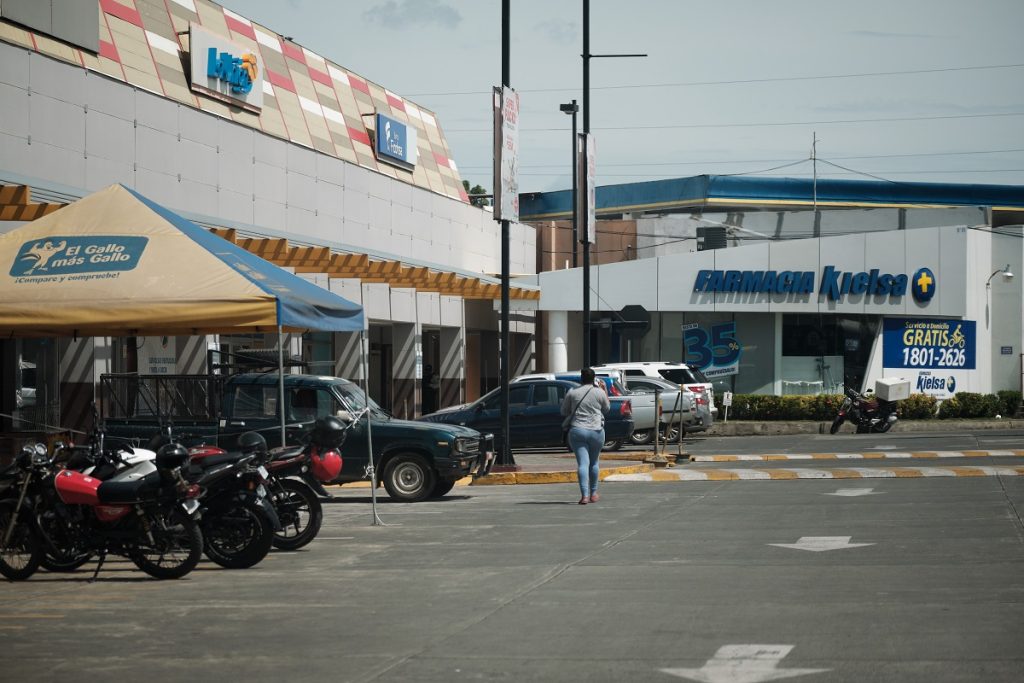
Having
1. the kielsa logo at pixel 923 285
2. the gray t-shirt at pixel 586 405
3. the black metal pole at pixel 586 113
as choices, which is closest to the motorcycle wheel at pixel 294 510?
the gray t-shirt at pixel 586 405

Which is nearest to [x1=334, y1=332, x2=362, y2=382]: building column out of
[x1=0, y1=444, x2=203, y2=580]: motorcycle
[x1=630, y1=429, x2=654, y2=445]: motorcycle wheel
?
[x1=630, y1=429, x2=654, y2=445]: motorcycle wheel

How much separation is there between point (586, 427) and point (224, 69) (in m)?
14.9

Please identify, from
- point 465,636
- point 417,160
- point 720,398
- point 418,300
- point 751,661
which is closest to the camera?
point 751,661

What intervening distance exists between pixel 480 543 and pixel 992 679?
7.29m

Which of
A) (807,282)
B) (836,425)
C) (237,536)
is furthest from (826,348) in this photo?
(237,536)

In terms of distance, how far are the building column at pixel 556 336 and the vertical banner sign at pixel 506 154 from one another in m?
21.5

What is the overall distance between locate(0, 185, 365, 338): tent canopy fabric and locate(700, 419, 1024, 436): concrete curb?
26.8 metres

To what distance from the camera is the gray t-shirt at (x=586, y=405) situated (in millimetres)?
17844

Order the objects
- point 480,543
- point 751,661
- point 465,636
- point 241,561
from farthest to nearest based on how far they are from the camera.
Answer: point 480,543 < point 241,561 < point 465,636 < point 751,661

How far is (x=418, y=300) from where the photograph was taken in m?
36.4

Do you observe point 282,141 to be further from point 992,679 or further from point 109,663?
point 992,679

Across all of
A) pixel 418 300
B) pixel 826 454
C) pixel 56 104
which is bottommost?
pixel 826 454

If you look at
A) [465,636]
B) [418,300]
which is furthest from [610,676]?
[418,300]

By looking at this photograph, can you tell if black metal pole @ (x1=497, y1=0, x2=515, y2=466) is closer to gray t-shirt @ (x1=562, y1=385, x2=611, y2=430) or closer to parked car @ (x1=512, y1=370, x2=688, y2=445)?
gray t-shirt @ (x1=562, y1=385, x2=611, y2=430)
